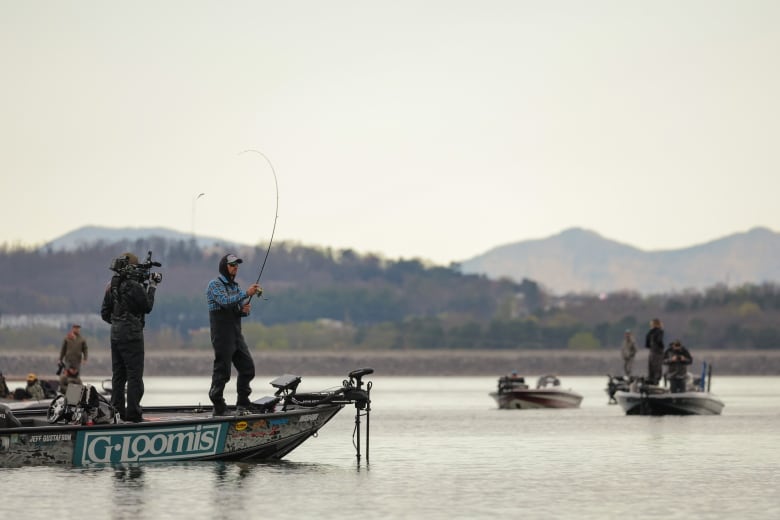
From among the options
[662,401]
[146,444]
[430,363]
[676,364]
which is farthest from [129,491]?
[430,363]

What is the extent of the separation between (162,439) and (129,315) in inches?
67.0

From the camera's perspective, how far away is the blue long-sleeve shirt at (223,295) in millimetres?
20812

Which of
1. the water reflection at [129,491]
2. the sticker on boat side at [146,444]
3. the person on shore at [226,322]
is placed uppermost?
the person on shore at [226,322]

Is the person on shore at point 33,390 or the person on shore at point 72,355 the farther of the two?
the person on shore at point 72,355

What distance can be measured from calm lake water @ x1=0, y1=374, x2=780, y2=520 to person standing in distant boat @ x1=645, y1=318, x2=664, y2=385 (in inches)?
362

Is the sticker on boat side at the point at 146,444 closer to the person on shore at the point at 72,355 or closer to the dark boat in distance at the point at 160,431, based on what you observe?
the dark boat in distance at the point at 160,431

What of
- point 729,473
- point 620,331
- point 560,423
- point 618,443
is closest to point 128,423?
point 729,473

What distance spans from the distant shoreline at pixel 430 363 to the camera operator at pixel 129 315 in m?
129

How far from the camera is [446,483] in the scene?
1988 cm

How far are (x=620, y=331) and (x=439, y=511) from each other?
17728cm

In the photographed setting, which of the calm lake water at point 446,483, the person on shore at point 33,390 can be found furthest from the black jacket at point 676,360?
the person on shore at point 33,390

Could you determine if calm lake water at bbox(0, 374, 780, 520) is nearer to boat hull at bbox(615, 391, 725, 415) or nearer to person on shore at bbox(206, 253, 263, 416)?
person on shore at bbox(206, 253, 263, 416)

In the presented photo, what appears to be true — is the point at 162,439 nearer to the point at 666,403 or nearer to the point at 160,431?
the point at 160,431

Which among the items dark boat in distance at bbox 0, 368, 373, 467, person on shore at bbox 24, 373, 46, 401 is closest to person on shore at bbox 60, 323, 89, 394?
person on shore at bbox 24, 373, 46, 401
